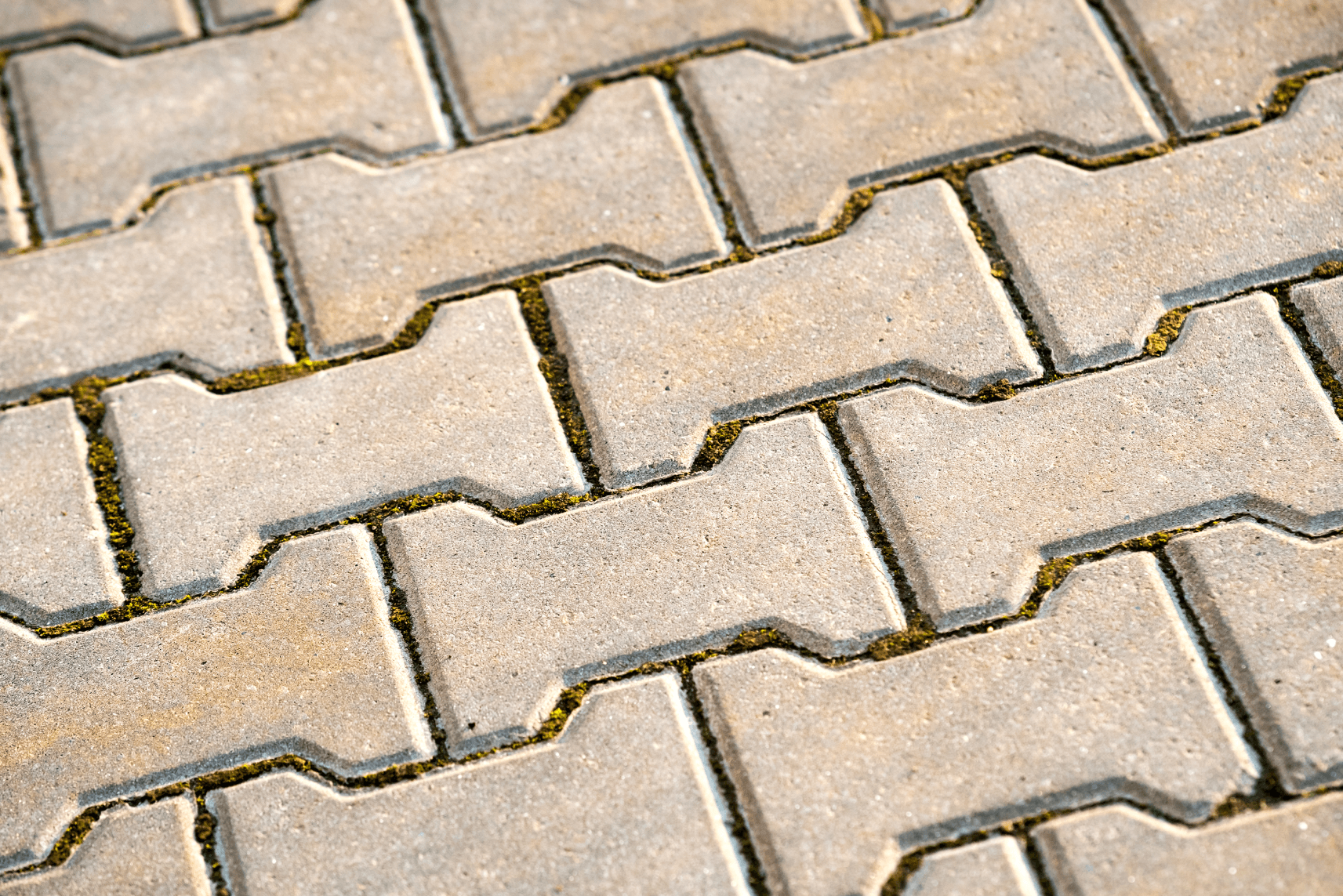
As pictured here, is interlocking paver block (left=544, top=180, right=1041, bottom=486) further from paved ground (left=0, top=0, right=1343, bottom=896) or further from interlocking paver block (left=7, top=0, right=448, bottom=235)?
interlocking paver block (left=7, top=0, right=448, bottom=235)

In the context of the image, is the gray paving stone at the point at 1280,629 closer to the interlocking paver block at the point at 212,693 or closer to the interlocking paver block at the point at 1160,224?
the interlocking paver block at the point at 1160,224

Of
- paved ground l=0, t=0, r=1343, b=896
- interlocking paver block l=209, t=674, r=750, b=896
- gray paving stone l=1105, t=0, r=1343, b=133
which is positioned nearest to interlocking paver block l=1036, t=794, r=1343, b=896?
paved ground l=0, t=0, r=1343, b=896

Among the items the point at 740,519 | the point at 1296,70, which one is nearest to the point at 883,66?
the point at 1296,70

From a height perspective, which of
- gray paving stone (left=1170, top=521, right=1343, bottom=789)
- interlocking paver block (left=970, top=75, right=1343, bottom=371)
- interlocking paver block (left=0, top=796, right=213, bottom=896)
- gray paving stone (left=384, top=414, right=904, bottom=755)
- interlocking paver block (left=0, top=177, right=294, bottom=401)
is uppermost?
interlocking paver block (left=0, top=177, right=294, bottom=401)

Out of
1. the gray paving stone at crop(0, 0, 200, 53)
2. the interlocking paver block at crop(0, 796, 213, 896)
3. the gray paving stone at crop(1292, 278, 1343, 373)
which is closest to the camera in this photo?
the interlocking paver block at crop(0, 796, 213, 896)

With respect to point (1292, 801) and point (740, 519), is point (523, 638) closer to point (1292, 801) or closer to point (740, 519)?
point (740, 519)

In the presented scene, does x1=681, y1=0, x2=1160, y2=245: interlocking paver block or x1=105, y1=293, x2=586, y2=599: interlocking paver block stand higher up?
x1=681, y1=0, x2=1160, y2=245: interlocking paver block

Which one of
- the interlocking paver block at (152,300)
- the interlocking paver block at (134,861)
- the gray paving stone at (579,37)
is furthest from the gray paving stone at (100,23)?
the interlocking paver block at (134,861)
